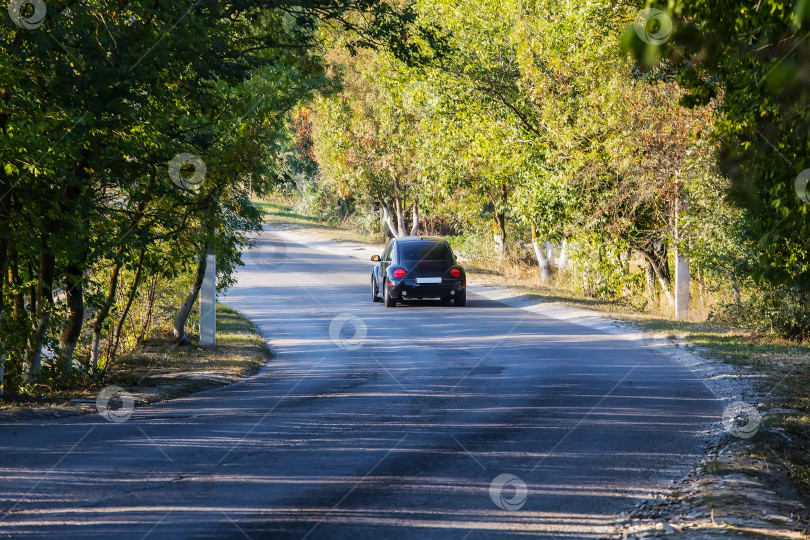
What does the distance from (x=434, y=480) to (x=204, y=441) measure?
255cm

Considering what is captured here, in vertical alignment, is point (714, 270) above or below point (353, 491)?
above

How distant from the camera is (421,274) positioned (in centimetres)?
2262

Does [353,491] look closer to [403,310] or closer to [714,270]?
[714,270]

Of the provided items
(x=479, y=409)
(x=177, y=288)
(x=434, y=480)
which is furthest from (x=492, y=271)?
(x=434, y=480)

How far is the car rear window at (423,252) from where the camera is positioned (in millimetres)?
22750

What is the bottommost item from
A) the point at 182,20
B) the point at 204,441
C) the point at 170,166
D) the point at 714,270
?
the point at 204,441

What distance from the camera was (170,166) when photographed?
11.6m

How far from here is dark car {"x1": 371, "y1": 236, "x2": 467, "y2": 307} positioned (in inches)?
891

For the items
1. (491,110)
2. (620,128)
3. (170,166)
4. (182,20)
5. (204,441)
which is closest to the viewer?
(204,441)

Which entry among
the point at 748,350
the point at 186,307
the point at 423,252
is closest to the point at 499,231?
the point at 423,252
